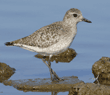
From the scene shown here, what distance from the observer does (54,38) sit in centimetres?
1266

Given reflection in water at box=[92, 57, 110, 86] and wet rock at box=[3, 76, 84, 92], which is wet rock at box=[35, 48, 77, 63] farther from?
reflection in water at box=[92, 57, 110, 86]

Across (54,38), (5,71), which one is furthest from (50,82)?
(5,71)

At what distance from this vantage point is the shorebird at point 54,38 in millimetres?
12609

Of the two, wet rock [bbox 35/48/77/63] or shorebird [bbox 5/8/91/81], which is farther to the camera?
wet rock [bbox 35/48/77/63]

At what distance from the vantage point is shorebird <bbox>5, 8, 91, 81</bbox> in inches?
496

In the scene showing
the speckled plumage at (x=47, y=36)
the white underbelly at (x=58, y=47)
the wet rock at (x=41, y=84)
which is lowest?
the wet rock at (x=41, y=84)

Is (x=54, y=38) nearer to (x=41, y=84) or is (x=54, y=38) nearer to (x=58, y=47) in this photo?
(x=58, y=47)

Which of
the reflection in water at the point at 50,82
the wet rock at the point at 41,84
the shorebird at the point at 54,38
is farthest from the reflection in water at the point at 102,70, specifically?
the shorebird at the point at 54,38

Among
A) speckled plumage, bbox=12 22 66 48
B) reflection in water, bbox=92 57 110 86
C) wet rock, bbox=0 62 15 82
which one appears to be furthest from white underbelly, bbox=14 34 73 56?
wet rock, bbox=0 62 15 82

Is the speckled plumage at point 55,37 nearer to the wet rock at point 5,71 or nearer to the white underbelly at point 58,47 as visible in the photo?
the white underbelly at point 58,47

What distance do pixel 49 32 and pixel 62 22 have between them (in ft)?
2.59

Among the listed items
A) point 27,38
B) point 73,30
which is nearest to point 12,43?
point 27,38

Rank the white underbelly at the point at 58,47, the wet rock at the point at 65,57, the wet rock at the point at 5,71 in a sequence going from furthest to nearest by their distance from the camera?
the wet rock at the point at 65,57 < the wet rock at the point at 5,71 < the white underbelly at the point at 58,47

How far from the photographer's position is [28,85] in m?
12.2
